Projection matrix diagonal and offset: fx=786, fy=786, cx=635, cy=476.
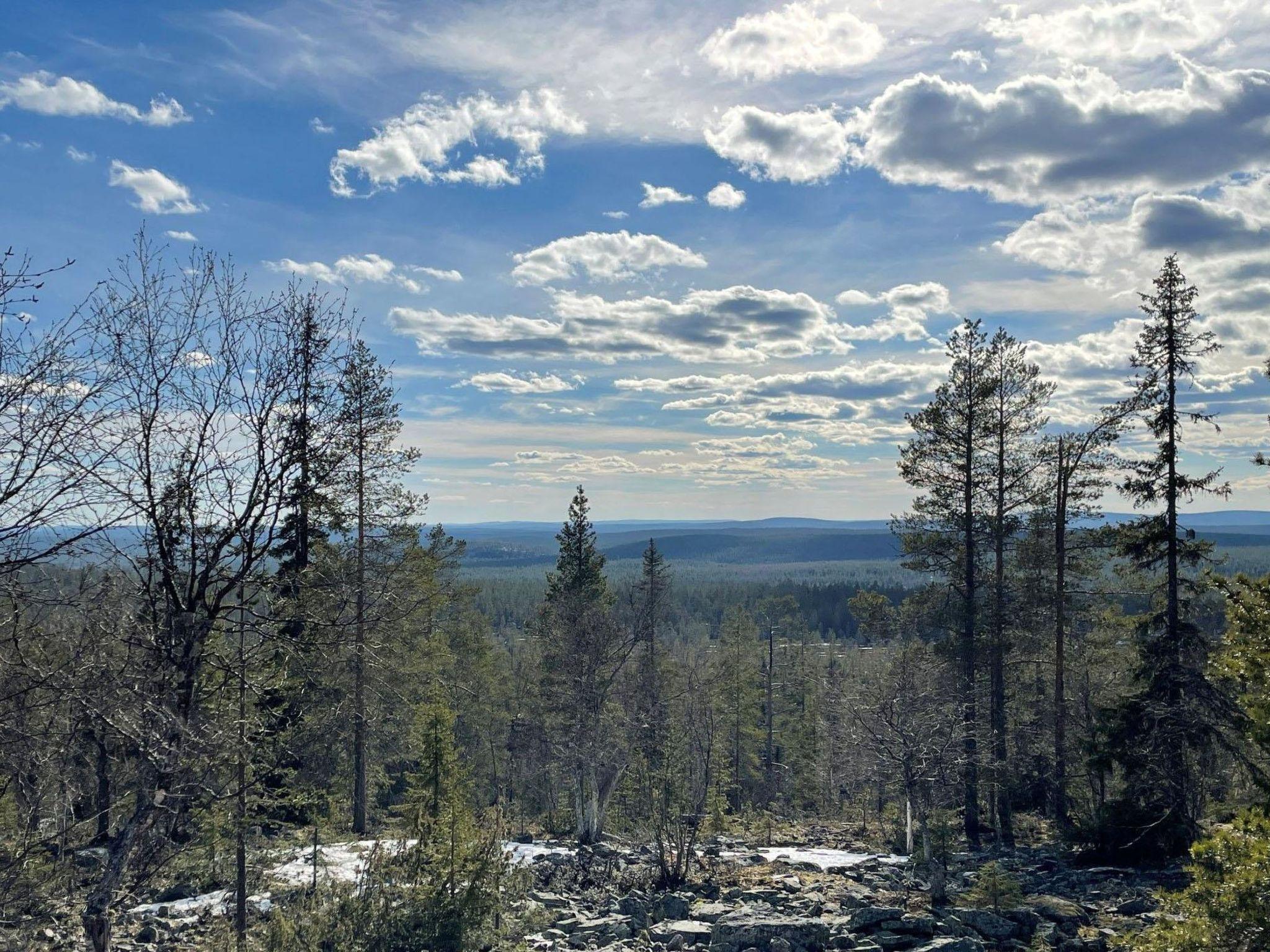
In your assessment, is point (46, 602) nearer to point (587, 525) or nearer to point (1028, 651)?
point (1028, 651)

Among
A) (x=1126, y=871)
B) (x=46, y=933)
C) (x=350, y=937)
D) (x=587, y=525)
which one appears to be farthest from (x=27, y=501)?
(x=587, y=525)

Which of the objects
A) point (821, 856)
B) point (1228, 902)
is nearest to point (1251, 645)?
point (1228, 902)

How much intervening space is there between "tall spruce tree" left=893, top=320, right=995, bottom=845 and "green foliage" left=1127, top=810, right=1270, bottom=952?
11936mm

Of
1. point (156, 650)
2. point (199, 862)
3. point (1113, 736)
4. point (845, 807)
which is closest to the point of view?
point (156, 650)

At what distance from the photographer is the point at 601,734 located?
23609 millimetres

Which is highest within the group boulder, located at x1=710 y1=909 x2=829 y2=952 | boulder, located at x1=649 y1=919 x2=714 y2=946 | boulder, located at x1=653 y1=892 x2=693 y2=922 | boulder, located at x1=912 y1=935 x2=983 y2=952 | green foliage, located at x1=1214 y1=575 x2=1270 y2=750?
green foliage, located at x1=1214 y1=575 x2=1270 y2=750

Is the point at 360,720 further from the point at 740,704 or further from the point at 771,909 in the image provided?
the point at 740,704

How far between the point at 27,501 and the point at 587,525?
25.6m

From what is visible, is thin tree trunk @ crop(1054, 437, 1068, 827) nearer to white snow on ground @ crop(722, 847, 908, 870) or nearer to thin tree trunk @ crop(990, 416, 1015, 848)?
thin tree trunk @ crop(990, 416, 1015, 848)

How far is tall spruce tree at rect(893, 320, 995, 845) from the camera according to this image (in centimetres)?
1961

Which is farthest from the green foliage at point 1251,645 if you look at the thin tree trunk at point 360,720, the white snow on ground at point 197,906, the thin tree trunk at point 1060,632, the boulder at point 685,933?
the thin tree trunk at point 360,720

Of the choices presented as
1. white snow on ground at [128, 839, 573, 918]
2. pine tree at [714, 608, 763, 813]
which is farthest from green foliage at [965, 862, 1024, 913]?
pine tree at [714, 608, 763, 813]

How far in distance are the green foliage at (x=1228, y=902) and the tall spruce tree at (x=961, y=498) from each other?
11.9 meters

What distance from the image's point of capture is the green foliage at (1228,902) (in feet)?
22.2
